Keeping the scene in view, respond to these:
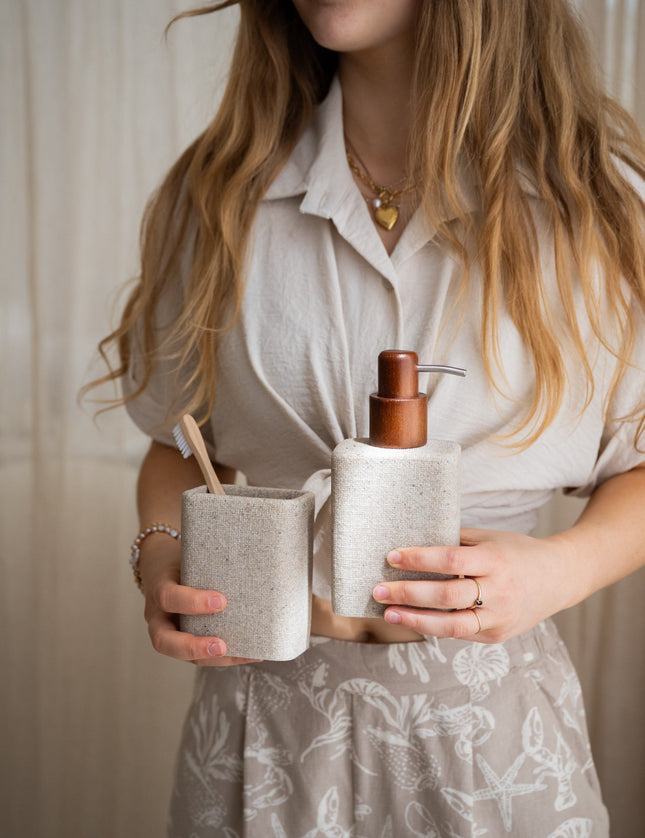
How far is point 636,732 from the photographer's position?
1482 millimetres

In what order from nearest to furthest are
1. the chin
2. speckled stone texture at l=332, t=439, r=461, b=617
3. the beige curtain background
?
speckled stone texture at l=332, t=439, r=461, b=617, the chin, the beige curtain background

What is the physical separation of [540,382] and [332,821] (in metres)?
0.46

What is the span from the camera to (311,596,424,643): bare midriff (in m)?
0.85

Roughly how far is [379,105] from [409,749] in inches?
25.8

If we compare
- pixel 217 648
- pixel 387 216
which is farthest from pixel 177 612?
pixel 387 216

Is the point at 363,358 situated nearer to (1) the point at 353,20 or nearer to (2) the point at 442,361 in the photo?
(2) the point at 442,361

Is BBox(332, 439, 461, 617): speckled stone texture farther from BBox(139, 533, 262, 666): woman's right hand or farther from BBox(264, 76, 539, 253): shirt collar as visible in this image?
BBox(264, 76, 539, 253): shirt collar

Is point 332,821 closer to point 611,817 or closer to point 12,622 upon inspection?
point 611,817

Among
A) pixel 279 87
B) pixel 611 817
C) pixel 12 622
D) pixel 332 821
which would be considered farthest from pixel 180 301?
pixel 611 817

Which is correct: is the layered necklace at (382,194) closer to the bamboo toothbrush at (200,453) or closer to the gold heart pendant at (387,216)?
the gold heart pendant at (387,216)

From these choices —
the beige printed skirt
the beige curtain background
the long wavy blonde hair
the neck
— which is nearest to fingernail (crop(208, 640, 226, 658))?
the beige printed skirt

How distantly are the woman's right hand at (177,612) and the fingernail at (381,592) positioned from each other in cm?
12

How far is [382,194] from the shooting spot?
3.04 feet

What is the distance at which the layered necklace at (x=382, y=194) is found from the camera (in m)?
0.90
